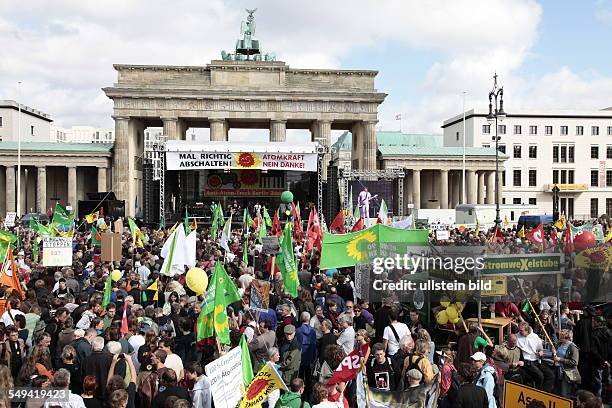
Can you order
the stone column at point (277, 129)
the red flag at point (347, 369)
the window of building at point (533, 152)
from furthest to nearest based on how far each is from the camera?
the window of building at point (533, 152) → the stone column at point (277, 129) → the red flag at point (347, 369)

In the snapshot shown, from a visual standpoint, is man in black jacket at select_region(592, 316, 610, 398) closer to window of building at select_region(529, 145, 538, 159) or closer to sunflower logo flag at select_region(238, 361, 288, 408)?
sunflower logo flag at select_region(238, 361, 288, 408)

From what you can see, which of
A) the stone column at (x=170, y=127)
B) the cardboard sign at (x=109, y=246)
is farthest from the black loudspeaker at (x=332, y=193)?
the cardboard sign at (x=109, y=246)

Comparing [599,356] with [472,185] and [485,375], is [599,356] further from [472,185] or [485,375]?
[472,185]

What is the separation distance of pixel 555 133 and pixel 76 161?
196ft

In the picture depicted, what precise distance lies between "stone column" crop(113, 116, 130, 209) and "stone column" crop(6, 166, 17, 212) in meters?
11.2

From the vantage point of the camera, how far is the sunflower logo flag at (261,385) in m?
6.31

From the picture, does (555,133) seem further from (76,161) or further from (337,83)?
(76,161)

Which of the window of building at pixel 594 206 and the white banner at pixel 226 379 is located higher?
the window of building at pixel 594 206

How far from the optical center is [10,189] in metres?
64.8

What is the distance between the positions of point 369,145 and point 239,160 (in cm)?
2540

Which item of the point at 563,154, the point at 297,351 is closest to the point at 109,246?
the point at 297,351

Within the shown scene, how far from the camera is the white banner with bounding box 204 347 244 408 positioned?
254 inches

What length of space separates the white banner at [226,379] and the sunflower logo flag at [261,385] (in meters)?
0.28

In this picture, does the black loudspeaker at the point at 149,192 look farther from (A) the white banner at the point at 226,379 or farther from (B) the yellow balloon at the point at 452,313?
(A) the white banner at the point at 226,379
